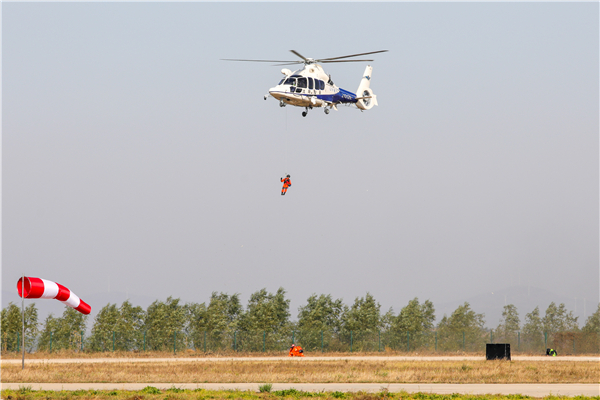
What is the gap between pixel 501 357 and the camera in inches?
1516

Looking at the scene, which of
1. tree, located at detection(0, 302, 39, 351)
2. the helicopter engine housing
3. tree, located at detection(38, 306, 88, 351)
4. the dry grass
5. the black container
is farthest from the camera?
tree, located at detection(0, 302, 39, 351)

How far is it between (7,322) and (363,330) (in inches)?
1310

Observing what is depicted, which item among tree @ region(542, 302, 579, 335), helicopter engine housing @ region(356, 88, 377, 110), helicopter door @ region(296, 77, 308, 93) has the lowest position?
tree @ region(542, 302, 579, 335)

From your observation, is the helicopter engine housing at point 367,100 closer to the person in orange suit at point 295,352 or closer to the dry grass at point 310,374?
the dry grass at point 310,374

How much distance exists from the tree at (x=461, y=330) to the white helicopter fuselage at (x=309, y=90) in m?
30.4

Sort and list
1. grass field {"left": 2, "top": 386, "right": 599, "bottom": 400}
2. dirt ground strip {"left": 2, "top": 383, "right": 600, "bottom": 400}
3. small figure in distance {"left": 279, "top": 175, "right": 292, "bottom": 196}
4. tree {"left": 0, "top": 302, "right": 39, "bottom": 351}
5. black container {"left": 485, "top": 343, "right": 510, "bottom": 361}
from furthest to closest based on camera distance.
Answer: tree {"left": 0, "top": 302, "right": 39, "bottom": 351} → black container {"left": 485, "top": 343, "right": 510, "bottom": 361} → small figure in distance {"left": 279, "top": 175, "right": 292, "bottom": 196} → dirt ground strip {"left": 2, "top": 383, "right": 600, "bottom": 400} → grass field {"left": 2, "top": 386, "right": 599, "bottom": 400}

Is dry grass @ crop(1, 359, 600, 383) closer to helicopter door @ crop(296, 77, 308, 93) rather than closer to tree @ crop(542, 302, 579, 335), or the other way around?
helicopter door @ crop(296, 77, 308, 93)

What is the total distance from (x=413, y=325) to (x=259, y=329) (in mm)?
14365

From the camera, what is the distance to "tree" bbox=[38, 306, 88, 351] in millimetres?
57406

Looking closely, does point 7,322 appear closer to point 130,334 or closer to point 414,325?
point 130,334

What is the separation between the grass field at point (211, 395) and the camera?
20.5 metres

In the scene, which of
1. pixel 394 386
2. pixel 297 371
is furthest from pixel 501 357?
pixel 394 386

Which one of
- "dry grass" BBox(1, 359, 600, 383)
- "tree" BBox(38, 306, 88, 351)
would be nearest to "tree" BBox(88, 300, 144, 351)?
"tree" BBox(38, 306, 88, 351)

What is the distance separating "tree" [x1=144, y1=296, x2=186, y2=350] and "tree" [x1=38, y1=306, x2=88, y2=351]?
5.91m
